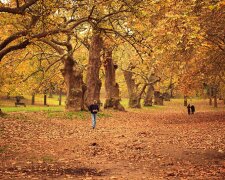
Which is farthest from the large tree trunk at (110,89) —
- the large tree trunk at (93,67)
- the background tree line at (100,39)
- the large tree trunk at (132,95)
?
the large tree trunk at (132,95)

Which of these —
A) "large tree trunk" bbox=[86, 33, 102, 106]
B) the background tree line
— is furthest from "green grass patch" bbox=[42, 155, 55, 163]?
"large tree trunk" bbox=[86, 33, 102, 106]

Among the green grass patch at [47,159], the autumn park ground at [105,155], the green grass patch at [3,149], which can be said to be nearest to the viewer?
the autumn park ground at [105,155]

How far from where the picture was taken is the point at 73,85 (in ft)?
114

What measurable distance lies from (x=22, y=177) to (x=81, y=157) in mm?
4009

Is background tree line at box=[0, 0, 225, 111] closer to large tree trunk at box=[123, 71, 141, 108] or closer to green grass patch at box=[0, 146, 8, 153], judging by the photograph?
large tree trunk at box=[123, 71, 141, 108]

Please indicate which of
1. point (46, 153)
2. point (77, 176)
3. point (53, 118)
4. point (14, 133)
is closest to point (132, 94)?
point (53, 118)

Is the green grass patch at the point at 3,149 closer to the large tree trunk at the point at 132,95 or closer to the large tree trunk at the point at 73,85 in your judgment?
the large tree trunk at the point at 73,85

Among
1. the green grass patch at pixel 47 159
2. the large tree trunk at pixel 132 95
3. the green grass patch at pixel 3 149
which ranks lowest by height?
the green grass patch at pixel 47 159

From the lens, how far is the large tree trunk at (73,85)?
34.3 metres

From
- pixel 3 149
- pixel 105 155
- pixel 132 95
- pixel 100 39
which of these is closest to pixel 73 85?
pixel 100 39

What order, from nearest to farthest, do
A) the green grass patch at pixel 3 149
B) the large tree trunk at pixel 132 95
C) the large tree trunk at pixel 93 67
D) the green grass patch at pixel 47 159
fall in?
the green grass patch at pixel 47 159
the green grass patch at pixel 3 149
the large tree trunk at pixel 93 67
the large tree trunk at pixel 132 95

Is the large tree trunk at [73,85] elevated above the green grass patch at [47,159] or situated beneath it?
elevated above

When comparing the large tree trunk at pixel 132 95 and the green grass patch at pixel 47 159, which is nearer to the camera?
the green grass patch at pixel 47 159

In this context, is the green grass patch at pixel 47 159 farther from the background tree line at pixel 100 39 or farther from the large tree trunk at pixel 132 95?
the large tree trunk at pixel 132 95
